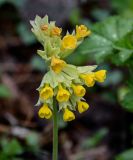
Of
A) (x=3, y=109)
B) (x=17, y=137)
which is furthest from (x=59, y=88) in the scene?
(x=3, y=109)

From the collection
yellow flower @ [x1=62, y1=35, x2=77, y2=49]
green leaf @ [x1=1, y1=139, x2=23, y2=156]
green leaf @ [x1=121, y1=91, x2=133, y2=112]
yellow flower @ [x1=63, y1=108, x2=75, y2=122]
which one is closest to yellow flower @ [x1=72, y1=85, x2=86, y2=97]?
yellow flower @ [x1=63, y1=108, x2=75, y2=122]

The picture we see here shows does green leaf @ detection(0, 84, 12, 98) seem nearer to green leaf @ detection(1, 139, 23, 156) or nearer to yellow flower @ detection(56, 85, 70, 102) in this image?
green leaf @ detection(1, 139, 23, 156)

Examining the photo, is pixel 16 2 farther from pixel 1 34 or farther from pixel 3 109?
pixel 3 109

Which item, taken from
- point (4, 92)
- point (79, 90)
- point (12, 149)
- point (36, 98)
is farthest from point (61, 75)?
point (36, 98)

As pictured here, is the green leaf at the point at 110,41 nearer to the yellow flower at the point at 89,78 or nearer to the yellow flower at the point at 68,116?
the yellow flower at the point at 89,78

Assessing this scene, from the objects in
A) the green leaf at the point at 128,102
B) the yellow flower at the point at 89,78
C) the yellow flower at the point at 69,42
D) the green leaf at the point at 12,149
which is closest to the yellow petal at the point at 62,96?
the yellow flower at the point at 89,78

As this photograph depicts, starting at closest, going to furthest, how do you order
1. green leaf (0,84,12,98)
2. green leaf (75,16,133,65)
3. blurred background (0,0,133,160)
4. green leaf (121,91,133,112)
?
green leaf (121,91,133,112), green leaf (75,16,133,65), blurred background (0,0,133,160), green leaf (0,84,12,98)

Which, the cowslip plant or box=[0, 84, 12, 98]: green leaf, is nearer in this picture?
the cowslip plant
